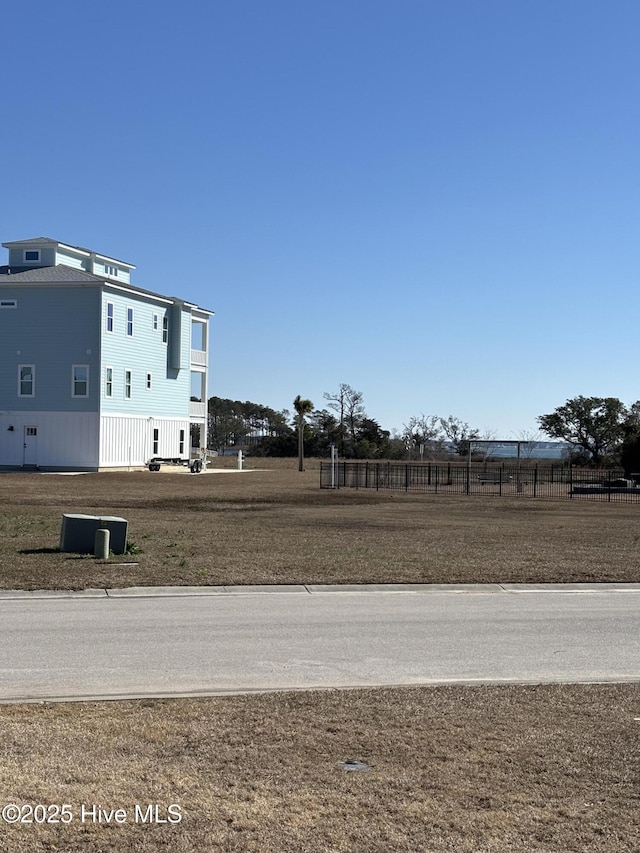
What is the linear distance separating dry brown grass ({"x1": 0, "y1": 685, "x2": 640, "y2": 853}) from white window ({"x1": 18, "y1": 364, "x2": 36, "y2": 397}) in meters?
52.6

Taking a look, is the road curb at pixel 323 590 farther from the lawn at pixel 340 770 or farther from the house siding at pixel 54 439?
the house siding at pixel 54 439

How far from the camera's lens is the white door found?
193ft

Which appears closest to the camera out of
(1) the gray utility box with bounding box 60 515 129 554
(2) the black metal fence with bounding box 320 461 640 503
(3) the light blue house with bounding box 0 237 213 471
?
(1) the gray utility box with bounding box 60 515 129 554

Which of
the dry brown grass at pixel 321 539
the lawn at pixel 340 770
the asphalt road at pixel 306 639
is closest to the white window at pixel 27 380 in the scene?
the dry brown grass at pixel 321 539

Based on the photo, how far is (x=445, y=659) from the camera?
426 inches

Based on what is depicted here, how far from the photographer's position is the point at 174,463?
6500 centimetres

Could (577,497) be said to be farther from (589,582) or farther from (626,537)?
(589,582)

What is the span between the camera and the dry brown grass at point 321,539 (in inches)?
683

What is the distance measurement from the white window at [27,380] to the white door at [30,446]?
2.05 metres

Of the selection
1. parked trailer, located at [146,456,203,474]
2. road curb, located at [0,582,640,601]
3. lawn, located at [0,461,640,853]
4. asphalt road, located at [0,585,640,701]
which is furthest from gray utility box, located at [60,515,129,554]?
parked trailer, located at [146,456,203,474]

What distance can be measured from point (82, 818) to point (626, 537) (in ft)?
69.1

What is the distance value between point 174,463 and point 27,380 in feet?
35.7

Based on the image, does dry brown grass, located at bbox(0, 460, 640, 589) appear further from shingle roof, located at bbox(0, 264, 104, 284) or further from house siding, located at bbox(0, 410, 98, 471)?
shingle roof, located at bbox(0, 264, 104, 284)

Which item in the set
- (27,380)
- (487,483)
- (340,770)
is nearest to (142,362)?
(27,380)
